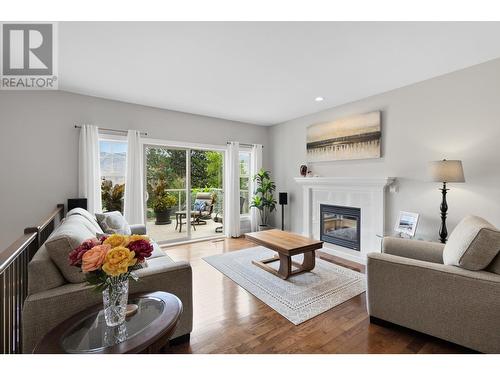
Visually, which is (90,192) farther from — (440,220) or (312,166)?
(440,220)

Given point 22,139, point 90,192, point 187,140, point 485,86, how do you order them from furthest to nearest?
1. point 187,140
2. point 90,192
3. point 22,139
4. point 485,86

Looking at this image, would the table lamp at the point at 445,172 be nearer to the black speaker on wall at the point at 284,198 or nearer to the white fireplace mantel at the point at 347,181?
the white fireplace mantel at the point at 347,181

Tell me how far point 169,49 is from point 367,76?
233cm

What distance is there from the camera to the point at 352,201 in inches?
150

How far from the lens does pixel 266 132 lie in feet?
18.4

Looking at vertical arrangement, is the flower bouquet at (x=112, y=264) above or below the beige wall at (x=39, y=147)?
below

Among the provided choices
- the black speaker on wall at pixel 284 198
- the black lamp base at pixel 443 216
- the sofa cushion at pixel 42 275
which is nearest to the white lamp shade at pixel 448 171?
the black lamp base at pixel 443 216

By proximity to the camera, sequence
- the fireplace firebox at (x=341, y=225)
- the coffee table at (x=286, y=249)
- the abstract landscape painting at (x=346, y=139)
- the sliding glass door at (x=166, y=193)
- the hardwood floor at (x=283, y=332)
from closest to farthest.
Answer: the hardwood floor at (x=283, y=332)
the coffee table at (x=286, y=249)
the abstract landscape painting at (x=346, y=139)
the fireplace firebox at (x=341, y=225)
the sliding glass door at (x=166, y=193)

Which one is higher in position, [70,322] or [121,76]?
[121,76]

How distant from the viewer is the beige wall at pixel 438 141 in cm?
256

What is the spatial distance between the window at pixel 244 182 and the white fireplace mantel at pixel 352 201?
134 cm

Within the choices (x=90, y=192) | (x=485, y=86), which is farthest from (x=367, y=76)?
(x=90, y=192)

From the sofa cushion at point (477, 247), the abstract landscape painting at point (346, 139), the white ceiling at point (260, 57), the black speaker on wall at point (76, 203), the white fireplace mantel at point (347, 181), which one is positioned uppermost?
the white ceiling at point (260, 57)

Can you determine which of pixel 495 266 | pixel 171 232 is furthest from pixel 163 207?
pixel 495 266
